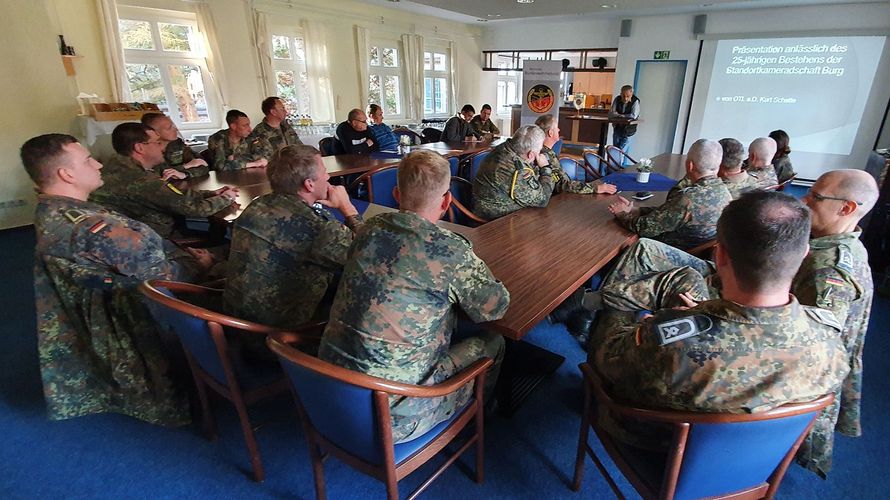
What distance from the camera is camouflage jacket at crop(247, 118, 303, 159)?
407 cm

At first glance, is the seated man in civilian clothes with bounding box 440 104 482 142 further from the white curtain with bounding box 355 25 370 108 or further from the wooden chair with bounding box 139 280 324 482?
the wooden chair with bounding box 139 280 324 482

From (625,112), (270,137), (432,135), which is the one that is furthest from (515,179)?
(625,112)

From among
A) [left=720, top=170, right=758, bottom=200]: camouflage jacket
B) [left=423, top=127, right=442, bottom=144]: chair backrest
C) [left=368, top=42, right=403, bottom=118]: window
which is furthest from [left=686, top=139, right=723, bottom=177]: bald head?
[left=368, top=42, right=403, bottom=118]: window

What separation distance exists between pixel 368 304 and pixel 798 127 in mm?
9150

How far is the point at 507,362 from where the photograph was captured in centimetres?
197

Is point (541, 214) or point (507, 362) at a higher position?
point (541, 214)

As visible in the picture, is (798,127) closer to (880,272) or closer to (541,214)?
(880,272)

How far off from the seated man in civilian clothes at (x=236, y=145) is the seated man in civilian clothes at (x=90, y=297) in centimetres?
216

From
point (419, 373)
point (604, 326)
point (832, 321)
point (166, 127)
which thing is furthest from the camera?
point (166, 127)

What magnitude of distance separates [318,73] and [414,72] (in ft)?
7.60

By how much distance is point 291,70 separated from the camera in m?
7.50

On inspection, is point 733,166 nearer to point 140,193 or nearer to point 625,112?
point 140,193

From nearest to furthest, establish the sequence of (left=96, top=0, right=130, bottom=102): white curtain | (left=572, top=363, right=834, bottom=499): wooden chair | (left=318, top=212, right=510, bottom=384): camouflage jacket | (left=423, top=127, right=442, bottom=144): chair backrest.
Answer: (left=572, top=363, right=834, bottom=499): wooden chair
(left=318, top=212, right=510, bottom=384): camouflage jacket
(left=96, top=0, right=130, bottom=102): white curtain
(left=423, top=127, right=442, bottom=144): chair backrest

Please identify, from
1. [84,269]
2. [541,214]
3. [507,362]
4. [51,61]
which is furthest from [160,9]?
[507,362]
